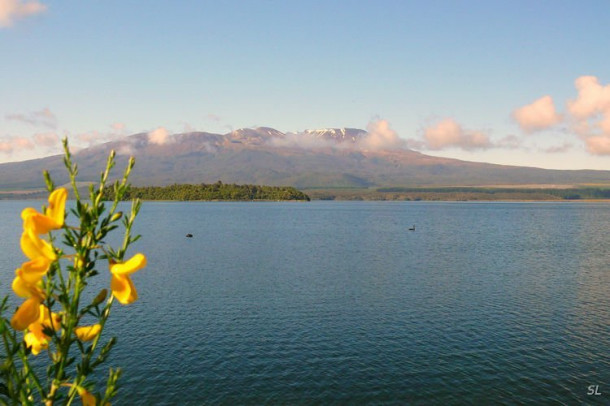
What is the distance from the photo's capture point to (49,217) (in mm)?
3455

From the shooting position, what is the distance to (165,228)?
402ft

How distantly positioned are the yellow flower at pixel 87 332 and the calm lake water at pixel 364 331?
23.1m

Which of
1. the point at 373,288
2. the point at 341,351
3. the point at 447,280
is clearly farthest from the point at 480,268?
the point at 341,351

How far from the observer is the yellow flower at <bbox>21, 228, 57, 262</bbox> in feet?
11.0

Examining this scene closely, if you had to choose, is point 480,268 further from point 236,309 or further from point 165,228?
point 165,228

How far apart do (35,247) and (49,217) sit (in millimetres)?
232

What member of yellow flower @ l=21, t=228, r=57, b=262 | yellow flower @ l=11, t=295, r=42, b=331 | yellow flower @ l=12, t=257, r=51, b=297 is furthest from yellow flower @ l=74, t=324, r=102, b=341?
yellow flower @ l=21, t=228, r=57, b=262

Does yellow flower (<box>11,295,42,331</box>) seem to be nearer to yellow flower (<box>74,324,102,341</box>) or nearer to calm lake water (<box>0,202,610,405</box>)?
yellow flower (<box>74,324,102,341</box>)

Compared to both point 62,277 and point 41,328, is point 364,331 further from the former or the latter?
point 62,277

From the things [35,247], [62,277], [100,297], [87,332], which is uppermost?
[35,247]

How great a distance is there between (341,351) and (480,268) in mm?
39025

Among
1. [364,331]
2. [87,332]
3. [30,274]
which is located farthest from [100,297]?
[364,331]

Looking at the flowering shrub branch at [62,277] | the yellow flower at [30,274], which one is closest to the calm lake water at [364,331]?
the flowering shrub branch at [62,277]

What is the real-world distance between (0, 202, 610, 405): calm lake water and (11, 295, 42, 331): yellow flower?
77.6ft
